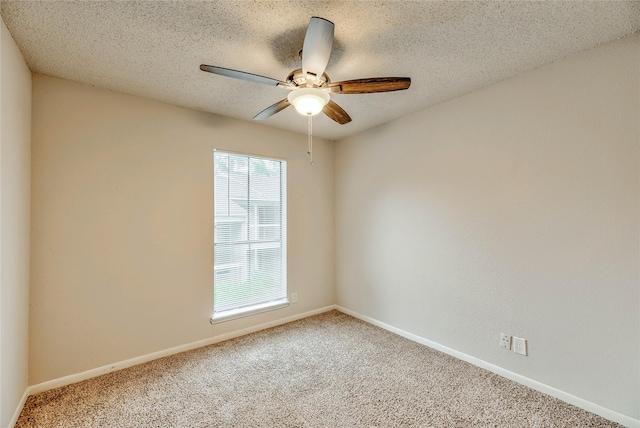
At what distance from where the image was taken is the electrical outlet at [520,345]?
2.20 m

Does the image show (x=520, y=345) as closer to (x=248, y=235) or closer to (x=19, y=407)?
(x=248, y=235)

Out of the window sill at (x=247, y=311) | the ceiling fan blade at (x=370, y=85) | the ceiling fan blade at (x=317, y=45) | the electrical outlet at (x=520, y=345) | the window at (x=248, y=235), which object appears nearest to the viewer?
the ceiling fan blade at (x=317, y=45)

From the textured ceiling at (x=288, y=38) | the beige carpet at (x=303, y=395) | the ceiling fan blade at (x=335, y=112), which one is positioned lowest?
the beige carpet at (x=303, y=395)

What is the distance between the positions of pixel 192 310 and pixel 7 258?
148 cm

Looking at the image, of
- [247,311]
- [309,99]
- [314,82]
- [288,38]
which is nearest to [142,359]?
[247,311]

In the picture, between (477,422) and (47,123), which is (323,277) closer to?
(477,422)

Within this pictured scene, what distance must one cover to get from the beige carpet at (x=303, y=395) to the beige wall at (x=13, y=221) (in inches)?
12.7

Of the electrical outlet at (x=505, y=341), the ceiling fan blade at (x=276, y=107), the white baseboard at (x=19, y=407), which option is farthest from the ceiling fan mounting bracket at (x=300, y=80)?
the white baseboard at (x=19, y=407)

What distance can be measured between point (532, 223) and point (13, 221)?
3.52 m

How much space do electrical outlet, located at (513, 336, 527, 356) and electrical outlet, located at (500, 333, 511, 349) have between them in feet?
0.13

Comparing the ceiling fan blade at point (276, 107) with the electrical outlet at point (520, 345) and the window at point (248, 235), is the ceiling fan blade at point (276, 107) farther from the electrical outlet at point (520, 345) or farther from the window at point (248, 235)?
the electrical outlet at point (520, 345)

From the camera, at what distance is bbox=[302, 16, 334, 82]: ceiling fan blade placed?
136 centimetres

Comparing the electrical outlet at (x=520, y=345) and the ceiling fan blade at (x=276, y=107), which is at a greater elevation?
the ceiling fan blade at (x=276, y=107)

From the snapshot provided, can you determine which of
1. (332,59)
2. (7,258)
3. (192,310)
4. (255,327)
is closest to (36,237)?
(7,258)
